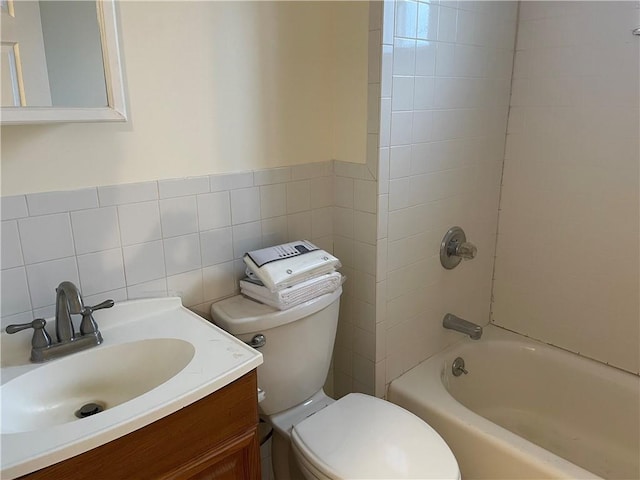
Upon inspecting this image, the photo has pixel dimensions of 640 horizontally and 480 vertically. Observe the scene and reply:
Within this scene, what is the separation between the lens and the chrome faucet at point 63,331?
1.09 m

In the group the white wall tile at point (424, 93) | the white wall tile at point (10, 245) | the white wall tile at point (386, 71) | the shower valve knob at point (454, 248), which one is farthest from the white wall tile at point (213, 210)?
the shower valve knob at point (454, 248)

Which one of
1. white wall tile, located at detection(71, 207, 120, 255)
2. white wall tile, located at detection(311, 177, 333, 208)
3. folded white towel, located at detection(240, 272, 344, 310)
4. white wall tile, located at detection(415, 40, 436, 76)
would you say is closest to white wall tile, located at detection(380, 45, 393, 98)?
white wall tile, located at detection(415, 40, 436, 76)

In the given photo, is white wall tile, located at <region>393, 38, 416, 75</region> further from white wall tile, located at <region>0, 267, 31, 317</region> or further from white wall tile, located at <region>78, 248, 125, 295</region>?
white wall tile, located at <region>0, 267, 31, 317</region>

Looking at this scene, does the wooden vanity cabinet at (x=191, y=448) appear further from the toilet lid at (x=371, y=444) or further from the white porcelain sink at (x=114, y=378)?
the toilet lid at (x=371, y=444)

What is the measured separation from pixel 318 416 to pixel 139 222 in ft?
2.38

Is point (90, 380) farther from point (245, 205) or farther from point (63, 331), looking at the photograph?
point (245, 205)

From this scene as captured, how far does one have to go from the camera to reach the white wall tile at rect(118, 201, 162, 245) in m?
1.25

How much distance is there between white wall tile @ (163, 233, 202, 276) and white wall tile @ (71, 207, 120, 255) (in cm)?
14

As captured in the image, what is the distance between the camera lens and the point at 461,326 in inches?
74.0

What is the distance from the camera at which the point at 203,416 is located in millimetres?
1026

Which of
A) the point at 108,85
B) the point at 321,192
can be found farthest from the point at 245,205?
the point at 108,85

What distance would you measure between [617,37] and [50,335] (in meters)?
1.88

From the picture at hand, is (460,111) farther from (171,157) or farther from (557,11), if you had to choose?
(171,157)

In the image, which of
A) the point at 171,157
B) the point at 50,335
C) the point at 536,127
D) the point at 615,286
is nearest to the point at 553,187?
the point at 536,127
